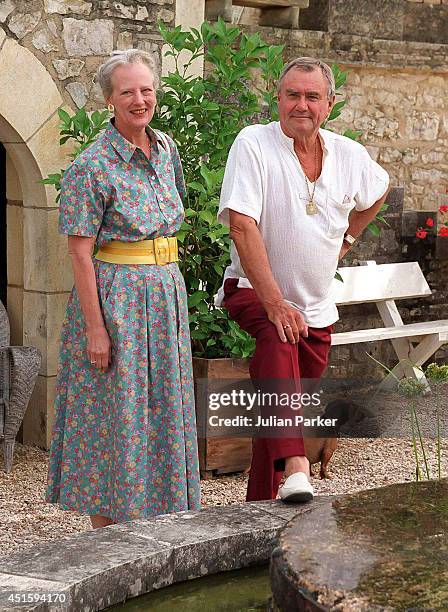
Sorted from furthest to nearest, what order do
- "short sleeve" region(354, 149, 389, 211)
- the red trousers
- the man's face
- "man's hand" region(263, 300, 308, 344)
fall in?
1. "short sleeve" region(354, 149, 389, 211)
2. the man's face
3. "man's hand" region(263, 300, 308, 344)
4. the red trousers

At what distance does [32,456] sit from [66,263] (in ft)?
3.29

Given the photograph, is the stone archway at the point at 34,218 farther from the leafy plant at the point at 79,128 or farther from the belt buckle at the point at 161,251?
the belt buckle at the point at 161,251

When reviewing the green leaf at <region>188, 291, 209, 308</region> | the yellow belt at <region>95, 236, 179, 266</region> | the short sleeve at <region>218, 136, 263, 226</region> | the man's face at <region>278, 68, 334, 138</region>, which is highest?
the man's face at <region>278, 68, 334, 138</region>

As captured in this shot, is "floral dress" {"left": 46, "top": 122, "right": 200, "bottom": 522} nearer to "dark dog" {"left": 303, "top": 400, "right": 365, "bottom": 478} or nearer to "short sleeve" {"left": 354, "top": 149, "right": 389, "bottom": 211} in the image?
"short sleeve" {"left": 354, "top": 149, "right": 389, "bottom": 211}

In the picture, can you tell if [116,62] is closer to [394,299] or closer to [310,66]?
[310,66]

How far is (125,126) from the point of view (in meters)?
4.12

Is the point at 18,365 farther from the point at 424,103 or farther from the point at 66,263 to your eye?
the point at 424,103

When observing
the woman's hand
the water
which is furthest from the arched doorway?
the water

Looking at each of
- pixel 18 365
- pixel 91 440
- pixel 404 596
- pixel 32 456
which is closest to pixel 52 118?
pixel 18 365

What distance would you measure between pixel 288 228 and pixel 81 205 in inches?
28.3

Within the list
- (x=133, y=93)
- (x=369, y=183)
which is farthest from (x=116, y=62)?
(x=369, y=183)

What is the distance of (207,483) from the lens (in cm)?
566

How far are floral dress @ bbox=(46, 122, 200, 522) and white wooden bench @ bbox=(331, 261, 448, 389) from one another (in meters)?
2.82

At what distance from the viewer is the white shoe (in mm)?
3492
